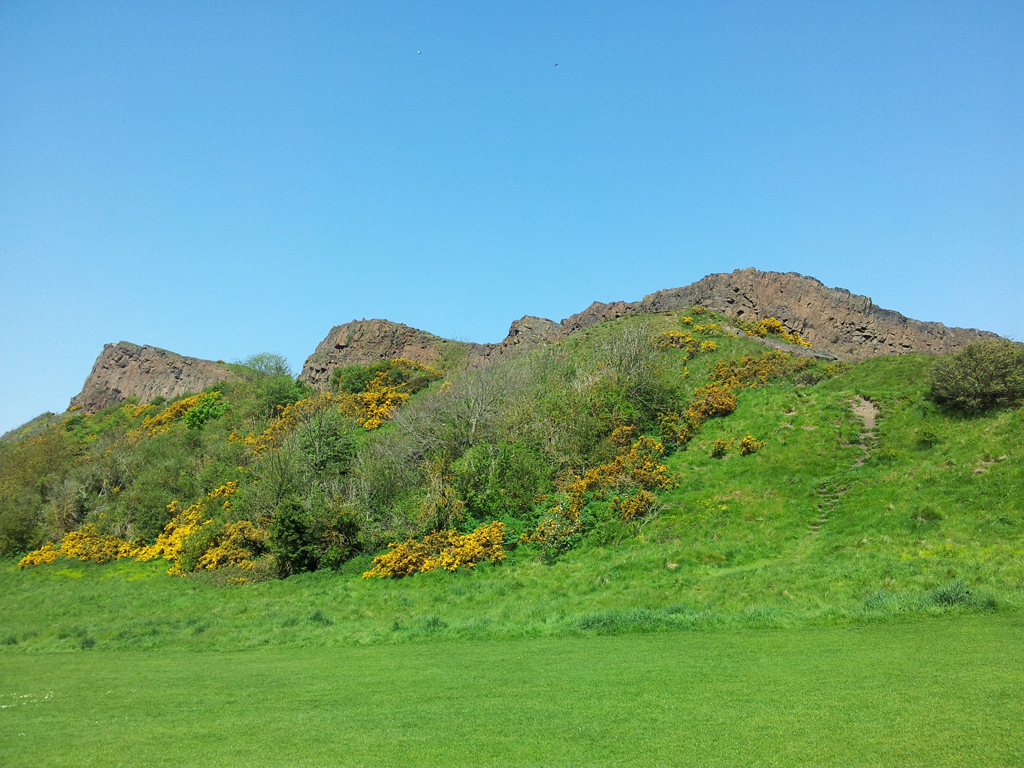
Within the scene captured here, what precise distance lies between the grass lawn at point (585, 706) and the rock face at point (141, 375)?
94.7 metres

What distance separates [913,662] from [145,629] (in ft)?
76.3

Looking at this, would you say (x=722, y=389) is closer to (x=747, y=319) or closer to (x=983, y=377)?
(x=983, y=377)

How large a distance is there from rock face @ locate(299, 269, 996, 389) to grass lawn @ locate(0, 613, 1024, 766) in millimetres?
50723

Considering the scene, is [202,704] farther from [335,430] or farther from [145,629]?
[335,430]

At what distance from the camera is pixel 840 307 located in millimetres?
63062

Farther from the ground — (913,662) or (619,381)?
(619,381)

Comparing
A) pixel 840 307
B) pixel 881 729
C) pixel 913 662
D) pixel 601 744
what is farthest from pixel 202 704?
pixel 840 307

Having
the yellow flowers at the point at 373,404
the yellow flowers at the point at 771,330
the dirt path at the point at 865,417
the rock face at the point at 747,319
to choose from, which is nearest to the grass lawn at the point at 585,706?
the dirt path at the point at 865,417

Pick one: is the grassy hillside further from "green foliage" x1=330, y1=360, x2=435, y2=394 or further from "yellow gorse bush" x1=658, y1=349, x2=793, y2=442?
"green foliage" x1=330, y1=360, x2=435, y2=394

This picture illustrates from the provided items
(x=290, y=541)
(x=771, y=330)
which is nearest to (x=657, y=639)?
(x=290, y=541)

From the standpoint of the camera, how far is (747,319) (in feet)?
217

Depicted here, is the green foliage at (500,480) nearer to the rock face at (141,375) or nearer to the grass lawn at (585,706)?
the grass lawn at (585,706)

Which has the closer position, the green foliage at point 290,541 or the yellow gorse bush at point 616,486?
the yellow gorse bush at point 616,486

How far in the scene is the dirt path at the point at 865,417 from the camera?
95.1 ft
